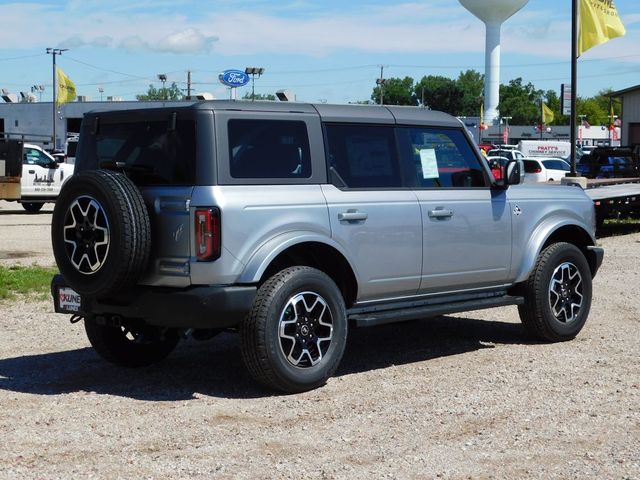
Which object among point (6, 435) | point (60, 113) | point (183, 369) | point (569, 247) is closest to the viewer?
point (6, 435)

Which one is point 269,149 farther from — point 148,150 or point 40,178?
point 40,178

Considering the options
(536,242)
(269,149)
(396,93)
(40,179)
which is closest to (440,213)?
(536,242)

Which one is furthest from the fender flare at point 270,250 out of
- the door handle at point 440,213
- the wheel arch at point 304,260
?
the door handle at point 440,213

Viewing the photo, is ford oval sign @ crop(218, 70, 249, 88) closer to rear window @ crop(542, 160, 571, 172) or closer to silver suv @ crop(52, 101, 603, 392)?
rear window @ crop(542, 160, 571, 172)

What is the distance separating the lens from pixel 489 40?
119375 millimetres

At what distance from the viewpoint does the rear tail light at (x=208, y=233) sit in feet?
23.0

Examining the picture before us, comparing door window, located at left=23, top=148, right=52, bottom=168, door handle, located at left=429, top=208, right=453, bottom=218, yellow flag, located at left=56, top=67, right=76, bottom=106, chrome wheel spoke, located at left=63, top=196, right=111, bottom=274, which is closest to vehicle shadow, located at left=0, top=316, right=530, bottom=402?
chrome wheel spoke, located at left=63, top=196, right=111, bottom=274

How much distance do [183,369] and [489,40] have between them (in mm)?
115116

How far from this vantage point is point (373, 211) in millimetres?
7977

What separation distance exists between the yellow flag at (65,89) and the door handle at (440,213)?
4646cm

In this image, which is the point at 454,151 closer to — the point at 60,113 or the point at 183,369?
the point at 183,369

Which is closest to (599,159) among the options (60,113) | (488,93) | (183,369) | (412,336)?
(412,336)

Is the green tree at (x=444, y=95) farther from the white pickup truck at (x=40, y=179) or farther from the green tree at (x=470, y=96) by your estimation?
the white pickup truck at (x=40, y=179)

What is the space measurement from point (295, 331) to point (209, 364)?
4.77 feet
